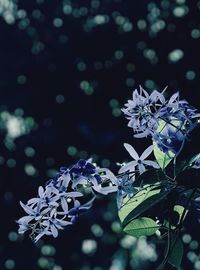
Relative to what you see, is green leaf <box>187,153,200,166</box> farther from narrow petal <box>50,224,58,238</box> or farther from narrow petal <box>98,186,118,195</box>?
narrow petal <box>50,224,58,238</box>

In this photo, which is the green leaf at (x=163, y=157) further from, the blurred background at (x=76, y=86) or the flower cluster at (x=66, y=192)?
the blurred background at (x=76, y=86)

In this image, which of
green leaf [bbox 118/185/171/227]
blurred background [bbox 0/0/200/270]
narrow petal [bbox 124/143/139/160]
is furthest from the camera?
blurred background [bbox 0/0/200/270]

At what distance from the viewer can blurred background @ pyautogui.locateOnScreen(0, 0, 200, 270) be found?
2898 mm

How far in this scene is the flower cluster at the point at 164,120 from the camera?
597 mm

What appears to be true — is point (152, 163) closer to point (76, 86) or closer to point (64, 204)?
point (64, 204)

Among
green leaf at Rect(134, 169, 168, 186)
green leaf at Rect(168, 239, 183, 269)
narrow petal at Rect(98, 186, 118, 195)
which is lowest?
green leaf at Rect(168, 239, 183, 269)

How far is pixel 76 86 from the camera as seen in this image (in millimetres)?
3039

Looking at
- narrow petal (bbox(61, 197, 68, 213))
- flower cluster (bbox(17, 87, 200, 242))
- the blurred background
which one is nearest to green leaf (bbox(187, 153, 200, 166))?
flower cluster (bbox(17, 87, 200, 242))

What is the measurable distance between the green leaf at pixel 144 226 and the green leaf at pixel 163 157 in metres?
0.07

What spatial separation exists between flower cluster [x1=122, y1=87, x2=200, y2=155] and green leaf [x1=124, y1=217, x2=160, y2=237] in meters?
0.10

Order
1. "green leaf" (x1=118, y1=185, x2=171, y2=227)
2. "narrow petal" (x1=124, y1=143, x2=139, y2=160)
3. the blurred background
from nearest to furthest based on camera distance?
"green leaf" (x1=118, y1=185, x2=171, y2=227) < "narrow petal" (x1=124, y1=143, x2=139, y2=160) < the blurred background

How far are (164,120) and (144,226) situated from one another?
0.44 feet

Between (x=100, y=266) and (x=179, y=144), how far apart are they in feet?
7.91

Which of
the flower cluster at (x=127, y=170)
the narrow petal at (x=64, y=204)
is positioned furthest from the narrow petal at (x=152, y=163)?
the narrow petal at (x=64, y=204)
